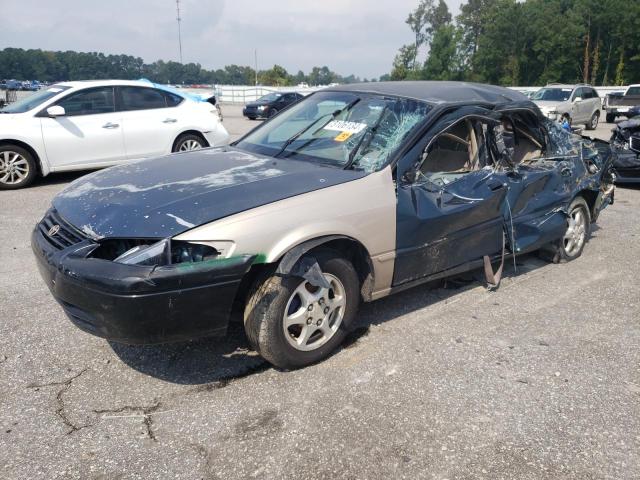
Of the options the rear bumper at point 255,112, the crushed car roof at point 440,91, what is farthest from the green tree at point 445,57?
the crushed car roof at point 440,91

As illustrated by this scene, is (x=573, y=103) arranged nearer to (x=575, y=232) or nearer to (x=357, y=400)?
(x=575, y=232)

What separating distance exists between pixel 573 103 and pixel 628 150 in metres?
11.4

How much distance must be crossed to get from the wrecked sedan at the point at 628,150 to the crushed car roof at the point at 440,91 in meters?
5.05

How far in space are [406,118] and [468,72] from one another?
241ft

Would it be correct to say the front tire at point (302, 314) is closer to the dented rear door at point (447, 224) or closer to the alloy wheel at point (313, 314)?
the alloy wheel at point (313, 314)

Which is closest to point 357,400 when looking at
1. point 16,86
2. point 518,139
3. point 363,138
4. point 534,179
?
point 363,138

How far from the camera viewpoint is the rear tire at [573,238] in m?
5.21

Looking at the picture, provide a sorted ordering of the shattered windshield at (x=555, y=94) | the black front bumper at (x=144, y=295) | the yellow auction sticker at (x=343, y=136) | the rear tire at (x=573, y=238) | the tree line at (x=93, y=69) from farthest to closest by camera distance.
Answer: the tree line at (x=93, y=69) < the shattered windshield at (x=555, y=94) < the rear tire at (x=573, y=238) < the yellow auction sticker at (x=343, y=136) < the black front bumper at (x=144, y=295)

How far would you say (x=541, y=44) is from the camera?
61562mm

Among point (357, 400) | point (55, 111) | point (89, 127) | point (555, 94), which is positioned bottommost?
point (357, 400)

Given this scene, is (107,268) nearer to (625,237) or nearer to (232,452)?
(232,452)

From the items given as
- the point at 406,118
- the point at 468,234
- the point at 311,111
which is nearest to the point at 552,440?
the point at 468,234

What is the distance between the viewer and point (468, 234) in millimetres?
3975

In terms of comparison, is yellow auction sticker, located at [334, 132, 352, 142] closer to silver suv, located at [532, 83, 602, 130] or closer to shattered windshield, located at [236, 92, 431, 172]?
shattered windshield, located at [236, 92, 431, 172]
